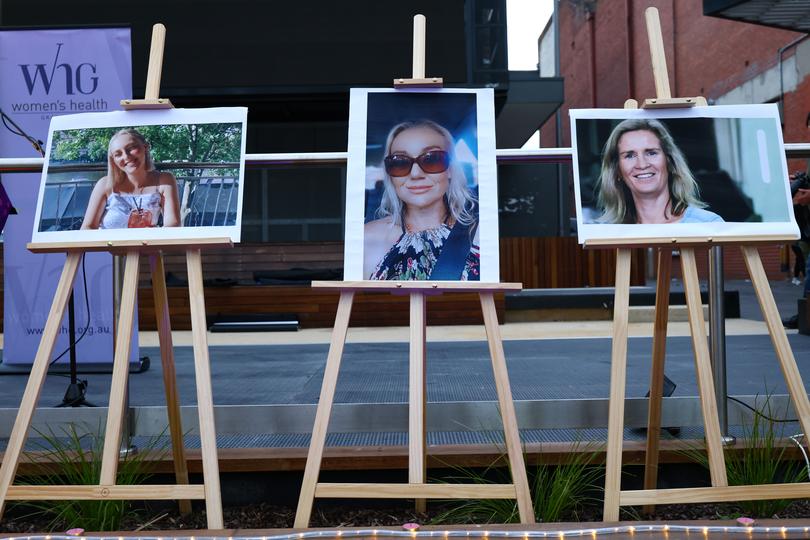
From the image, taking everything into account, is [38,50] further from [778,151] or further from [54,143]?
[778,151]

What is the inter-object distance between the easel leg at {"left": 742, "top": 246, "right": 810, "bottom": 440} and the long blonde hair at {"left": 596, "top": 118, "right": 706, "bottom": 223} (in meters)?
0.22

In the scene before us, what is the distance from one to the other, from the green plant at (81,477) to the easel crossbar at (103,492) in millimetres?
166

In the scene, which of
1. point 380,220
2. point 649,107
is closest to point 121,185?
point 380,220

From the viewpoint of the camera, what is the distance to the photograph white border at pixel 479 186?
2143 millimetres

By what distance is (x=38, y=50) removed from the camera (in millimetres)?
4500

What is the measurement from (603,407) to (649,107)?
947 millimetres

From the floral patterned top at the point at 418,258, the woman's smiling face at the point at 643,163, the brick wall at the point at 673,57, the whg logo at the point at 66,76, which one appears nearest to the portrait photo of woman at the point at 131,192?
the floral patterned top at the point at 418,258

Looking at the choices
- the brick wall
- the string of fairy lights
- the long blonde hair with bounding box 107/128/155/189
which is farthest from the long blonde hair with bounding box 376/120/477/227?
the brick wall

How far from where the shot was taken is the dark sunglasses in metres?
2.21

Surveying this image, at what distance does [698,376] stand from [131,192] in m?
1.64

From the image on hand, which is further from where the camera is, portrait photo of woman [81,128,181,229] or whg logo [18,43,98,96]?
whg logo [18,43,98,96]

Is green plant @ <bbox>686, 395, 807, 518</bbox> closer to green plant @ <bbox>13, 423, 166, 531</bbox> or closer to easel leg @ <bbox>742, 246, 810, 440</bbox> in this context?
easel leg @ <bbox>742, 246, 810, 440</bbox>

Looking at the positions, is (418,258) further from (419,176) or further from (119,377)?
(119,377)

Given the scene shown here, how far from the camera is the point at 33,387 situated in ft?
6.49
